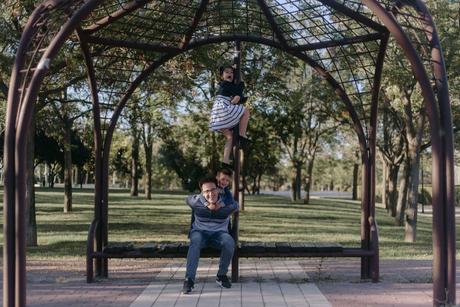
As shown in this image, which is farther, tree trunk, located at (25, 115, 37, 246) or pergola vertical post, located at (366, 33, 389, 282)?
tree trunk, located at (25, 115, 37, 246)

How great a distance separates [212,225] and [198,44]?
2.83m

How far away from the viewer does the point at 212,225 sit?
8.09m

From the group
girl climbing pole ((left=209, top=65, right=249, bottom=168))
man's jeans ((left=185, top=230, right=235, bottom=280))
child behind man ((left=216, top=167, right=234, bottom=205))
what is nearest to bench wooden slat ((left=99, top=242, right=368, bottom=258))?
man's jeans ((left=185, top=230, right=235, bottom=280))

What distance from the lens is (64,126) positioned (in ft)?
69.1

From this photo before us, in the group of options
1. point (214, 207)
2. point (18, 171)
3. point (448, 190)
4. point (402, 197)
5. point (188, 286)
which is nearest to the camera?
point (18, 171)

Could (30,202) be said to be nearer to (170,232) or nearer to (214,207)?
(170,232)

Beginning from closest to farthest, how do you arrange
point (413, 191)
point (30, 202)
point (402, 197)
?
1. point (30, 202)
2. point (413, 191)
3. point (402, 197)

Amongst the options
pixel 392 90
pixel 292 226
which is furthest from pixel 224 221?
pixel 292 226

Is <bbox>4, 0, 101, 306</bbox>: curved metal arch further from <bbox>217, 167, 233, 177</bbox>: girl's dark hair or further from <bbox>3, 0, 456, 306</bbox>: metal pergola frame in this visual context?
<bbox>217, 167, 233, 177</bbox>: girl's dark hair

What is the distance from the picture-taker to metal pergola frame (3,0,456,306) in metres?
5.80

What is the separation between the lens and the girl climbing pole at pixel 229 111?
8.20m

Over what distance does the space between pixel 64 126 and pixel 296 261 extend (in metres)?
12.7

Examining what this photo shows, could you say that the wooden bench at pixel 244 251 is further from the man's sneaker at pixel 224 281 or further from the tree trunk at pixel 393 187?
the tree trunk at pixel 393 187

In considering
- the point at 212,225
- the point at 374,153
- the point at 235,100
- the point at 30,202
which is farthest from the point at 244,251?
the point at 30,202
